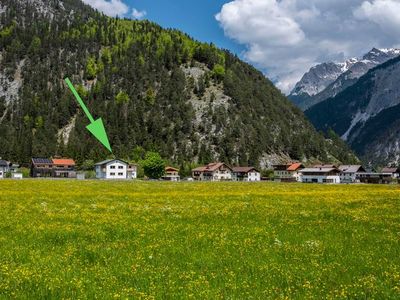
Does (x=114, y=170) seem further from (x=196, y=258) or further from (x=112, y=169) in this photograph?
(x=196, y=258)

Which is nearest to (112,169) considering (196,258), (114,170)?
(114,170)

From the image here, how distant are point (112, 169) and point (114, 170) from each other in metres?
1.04

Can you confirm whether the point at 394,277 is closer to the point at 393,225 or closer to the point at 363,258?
the point at 363,258

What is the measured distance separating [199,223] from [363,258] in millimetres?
10786

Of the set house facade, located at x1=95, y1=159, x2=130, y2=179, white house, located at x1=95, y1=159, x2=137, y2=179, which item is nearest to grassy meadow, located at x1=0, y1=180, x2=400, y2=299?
house facade, located at x1=95, y1=159, x2=130, y2=179

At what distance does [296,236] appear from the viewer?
19.7 meters

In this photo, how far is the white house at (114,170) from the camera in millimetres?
191750

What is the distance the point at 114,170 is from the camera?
19288 centimetres

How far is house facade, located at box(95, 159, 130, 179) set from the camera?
19162cm

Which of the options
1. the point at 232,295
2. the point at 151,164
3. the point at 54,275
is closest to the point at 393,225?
the point at 232,295

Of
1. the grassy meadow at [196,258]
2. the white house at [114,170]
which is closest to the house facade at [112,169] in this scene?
the white house at [114,170]

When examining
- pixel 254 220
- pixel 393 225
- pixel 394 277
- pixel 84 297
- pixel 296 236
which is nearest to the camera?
pixel 84 297

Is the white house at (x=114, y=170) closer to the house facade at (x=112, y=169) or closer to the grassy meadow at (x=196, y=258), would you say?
the house facade at (x=112, y=169)

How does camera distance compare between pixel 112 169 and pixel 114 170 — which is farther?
pixel 112 169
